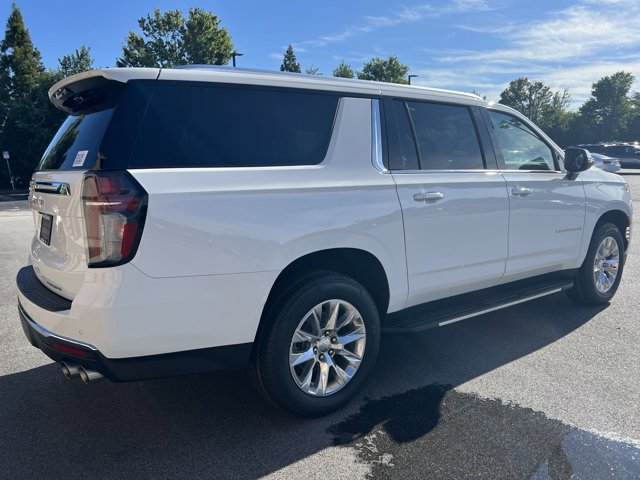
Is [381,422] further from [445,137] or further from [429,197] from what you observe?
[445,137]

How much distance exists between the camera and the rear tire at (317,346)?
111 inches

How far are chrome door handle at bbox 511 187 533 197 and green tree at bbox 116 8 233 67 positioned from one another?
112ft

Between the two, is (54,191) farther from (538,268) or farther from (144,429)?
(538,268)

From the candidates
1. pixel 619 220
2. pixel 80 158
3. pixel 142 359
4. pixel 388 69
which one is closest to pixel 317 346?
pixel 142 359

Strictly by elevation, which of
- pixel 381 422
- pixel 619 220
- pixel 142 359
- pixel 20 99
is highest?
pixel 20 99

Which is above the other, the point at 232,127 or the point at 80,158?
the point at 232,127

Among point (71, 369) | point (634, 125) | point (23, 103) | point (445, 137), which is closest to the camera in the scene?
point (71, 369)

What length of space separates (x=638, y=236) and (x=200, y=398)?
27.9 feet

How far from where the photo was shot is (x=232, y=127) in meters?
2.77

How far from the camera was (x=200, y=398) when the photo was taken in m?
3.35

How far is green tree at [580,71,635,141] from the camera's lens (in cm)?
6425

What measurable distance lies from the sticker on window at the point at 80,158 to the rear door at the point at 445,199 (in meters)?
1.82

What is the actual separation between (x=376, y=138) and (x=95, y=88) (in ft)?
5.50

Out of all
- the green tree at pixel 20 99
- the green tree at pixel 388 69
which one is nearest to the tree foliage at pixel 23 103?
the green tree at pixel 20 99
